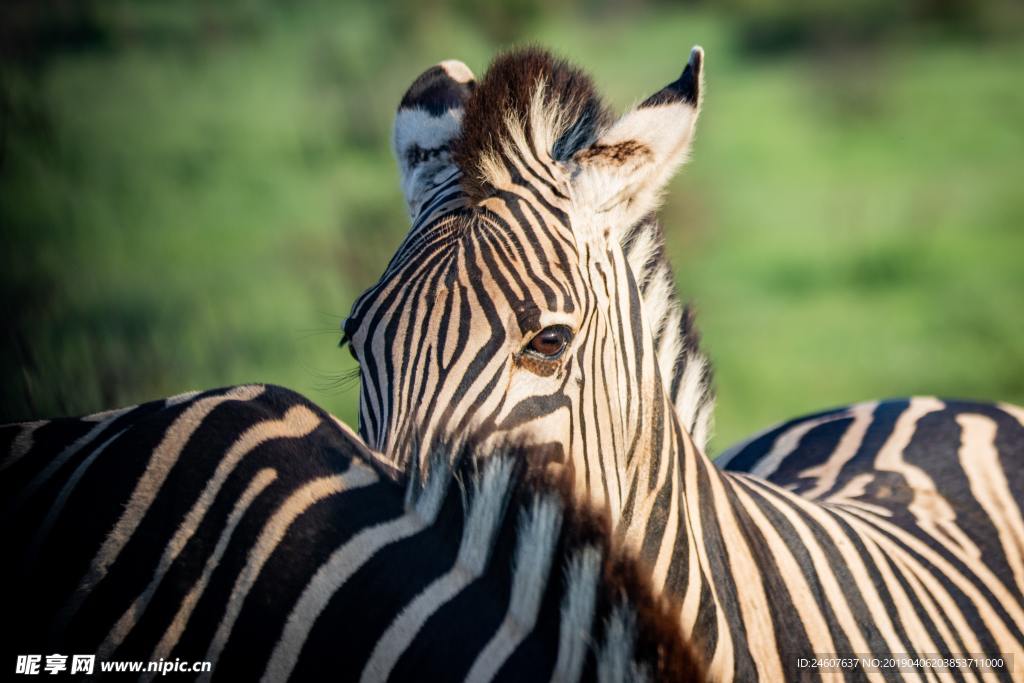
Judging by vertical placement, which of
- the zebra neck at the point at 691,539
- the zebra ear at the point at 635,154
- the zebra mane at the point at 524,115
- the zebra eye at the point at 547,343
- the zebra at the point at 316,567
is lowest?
the zebra neck at the point at 691,539

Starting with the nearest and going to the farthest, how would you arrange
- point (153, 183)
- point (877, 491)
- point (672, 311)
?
point (672, 311)
point (877, 491)
point (153, 183)

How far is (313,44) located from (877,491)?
12746 millimetres

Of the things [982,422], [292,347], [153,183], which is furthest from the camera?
[153,183]

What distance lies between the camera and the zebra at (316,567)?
1607 mm

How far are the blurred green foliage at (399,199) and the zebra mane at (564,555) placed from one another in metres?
3.36

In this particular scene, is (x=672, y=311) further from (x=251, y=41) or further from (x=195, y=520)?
(x=251, y=41)

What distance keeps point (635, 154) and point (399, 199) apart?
8.73 meters

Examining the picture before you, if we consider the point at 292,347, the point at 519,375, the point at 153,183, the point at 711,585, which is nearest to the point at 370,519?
the point at 519,375

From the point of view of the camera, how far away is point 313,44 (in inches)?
573

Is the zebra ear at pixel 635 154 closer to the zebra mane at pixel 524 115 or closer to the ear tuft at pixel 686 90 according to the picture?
the ear tuft at pixel 686 90

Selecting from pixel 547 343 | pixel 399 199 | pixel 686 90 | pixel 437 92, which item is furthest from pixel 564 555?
pixel 399 199

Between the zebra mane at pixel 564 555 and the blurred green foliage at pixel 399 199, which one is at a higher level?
the blurred green foliage at pixel 399 199

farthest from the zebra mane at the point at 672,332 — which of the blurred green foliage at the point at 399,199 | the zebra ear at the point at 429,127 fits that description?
the blurred green foliage at the point at 399,199

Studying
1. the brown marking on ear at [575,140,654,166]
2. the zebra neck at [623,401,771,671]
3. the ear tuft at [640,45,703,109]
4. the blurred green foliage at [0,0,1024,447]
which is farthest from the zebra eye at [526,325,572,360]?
the blurred green foliage at [0,0,1024,447]
